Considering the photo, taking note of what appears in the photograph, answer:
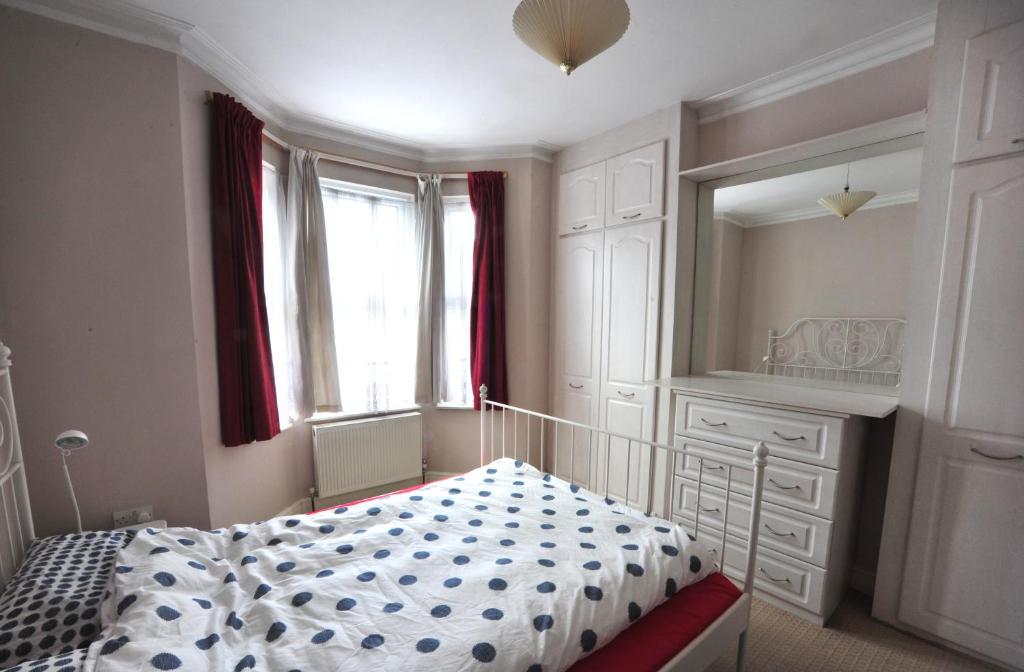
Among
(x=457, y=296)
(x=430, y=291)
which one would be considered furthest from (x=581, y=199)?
(x=430, y=291)

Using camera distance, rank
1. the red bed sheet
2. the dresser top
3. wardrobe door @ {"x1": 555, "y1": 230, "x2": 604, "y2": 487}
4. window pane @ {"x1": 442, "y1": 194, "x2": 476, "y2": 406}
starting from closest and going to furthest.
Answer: the red bed sheet → the dresser top → wardrobe door @ {"x1": 555, "y1": 230, "x2": 604, "y2": 487} → window pane @ {"x1": 442, "y1": 194, "x2": 476, "y2": 406}

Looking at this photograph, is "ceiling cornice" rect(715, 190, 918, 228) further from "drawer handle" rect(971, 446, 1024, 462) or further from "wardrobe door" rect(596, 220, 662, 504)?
"drawer handle" rect(971, 446, 1024, 462)

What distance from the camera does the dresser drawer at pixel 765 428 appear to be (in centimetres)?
172

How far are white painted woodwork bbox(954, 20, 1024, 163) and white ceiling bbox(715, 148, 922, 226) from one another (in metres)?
0.24

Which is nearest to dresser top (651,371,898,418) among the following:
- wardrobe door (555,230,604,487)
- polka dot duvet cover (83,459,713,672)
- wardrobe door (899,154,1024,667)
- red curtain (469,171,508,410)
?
wardrobe door (899,154,1024,667)

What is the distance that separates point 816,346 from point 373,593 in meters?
2.33

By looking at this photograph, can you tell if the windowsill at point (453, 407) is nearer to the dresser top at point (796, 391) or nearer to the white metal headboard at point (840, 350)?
the dresser top at point (796, 391)

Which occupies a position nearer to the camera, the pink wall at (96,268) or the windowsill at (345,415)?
the pink wall at (96,268)

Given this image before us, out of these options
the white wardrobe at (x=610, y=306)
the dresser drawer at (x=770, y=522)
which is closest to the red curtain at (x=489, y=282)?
the white wardrobe at (x=610, y=306)

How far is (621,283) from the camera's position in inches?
106

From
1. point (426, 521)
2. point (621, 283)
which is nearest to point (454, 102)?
point (621, 283)

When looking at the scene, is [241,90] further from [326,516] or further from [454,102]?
[326,516]

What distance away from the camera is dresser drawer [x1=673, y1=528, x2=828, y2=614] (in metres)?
1.76

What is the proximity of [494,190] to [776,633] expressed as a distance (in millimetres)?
2997
